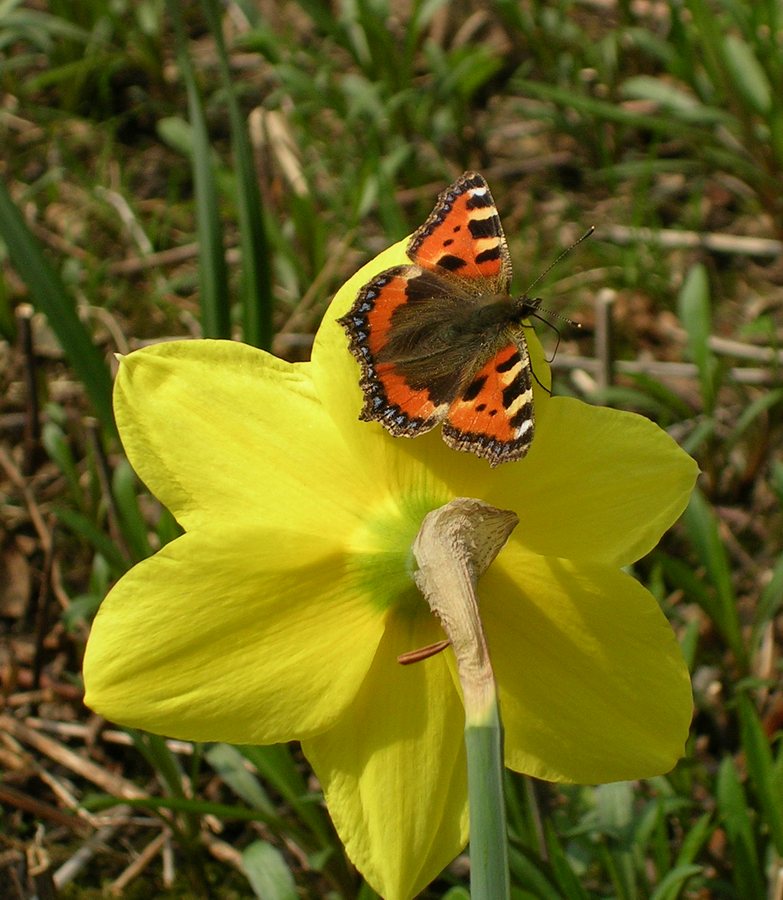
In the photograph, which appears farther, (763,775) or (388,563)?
(763,775)

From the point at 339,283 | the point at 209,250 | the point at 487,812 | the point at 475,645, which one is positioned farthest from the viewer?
the point at 339,283

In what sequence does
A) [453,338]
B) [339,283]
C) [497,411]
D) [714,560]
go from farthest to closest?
[339,283], [714,560], [453,338], [497,411]

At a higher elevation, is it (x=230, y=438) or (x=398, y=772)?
(x=230, y=438)

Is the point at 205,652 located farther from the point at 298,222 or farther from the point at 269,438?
the point at 298,222

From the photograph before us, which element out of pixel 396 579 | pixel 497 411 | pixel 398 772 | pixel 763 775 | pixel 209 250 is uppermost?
pixel 497 411

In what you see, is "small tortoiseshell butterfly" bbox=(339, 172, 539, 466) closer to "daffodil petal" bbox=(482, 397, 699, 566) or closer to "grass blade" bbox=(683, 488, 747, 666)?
"daffodil petal" bbox=(482, 397, 699, 566)

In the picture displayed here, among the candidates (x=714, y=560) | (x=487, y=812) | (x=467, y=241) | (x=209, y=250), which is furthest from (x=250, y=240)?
(x=487, y=812)

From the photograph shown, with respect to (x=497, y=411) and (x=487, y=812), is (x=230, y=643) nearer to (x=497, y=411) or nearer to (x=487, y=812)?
(x=497, y=411)

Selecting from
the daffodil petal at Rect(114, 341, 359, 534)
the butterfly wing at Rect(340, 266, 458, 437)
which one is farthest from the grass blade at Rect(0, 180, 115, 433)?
the butterfly wing at Rect(340, 266, 458, 437)
